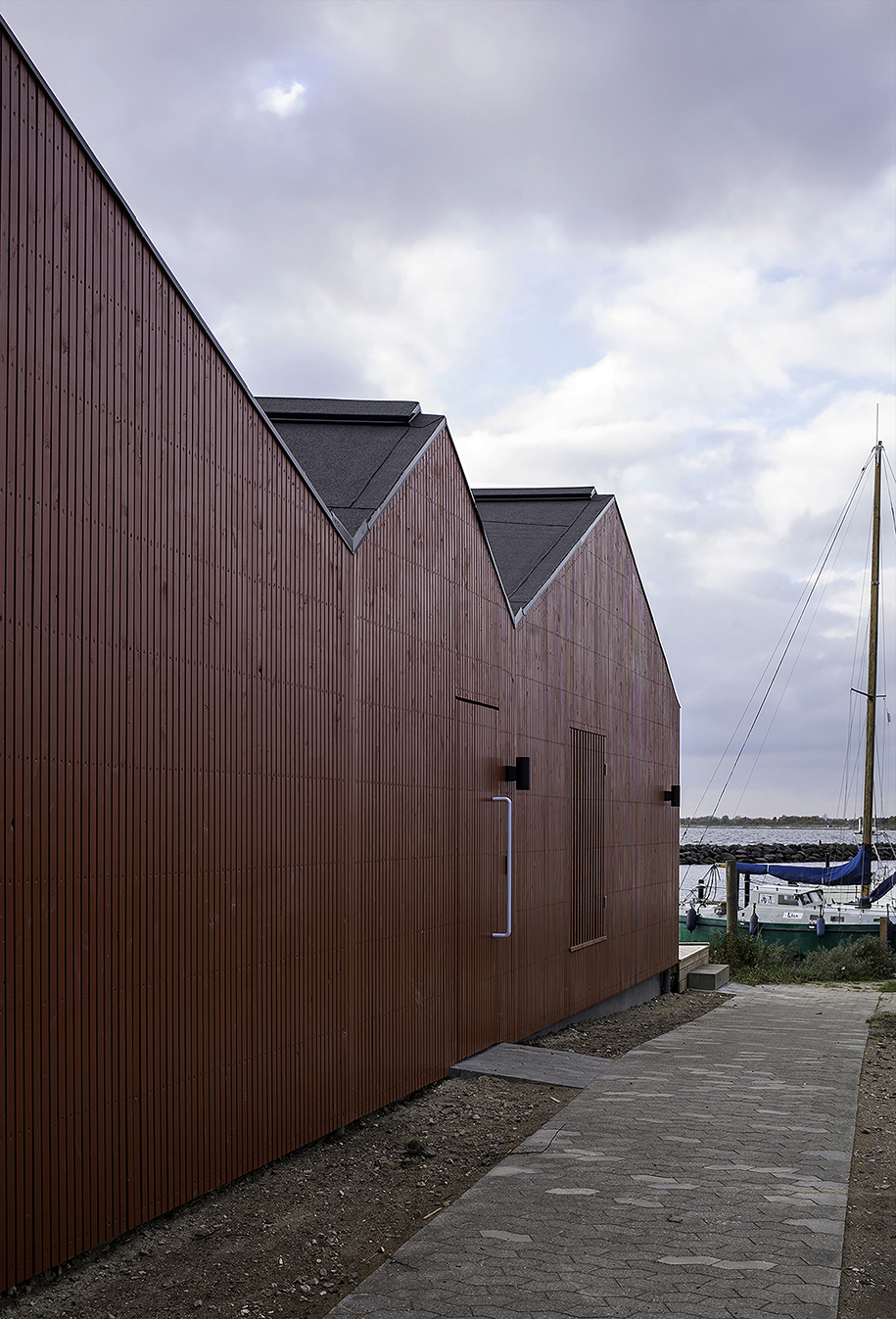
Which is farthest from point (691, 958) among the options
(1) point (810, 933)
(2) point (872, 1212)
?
(2) point (872, 1212)

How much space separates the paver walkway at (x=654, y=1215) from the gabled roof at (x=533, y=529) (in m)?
4.95

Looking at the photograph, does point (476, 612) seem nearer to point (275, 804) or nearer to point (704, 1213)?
point (275, 804)

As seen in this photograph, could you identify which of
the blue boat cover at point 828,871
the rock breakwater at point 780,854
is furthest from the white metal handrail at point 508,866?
Result: the rock breakwater at point 780,854

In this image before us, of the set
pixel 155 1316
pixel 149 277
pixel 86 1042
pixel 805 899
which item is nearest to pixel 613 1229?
pixel 155 1316

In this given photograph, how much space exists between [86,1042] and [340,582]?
3.57 metres

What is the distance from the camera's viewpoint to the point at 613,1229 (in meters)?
5.99

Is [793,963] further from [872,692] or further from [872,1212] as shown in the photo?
[872,1212]

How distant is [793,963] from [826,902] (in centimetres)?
1364

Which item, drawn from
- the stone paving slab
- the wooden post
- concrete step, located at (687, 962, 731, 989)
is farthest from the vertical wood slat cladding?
the wooden post

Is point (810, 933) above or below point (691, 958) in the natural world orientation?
below

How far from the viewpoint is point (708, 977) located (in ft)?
67.7

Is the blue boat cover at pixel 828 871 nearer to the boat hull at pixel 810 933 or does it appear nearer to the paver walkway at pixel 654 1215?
the boat hull at pixel 810 933

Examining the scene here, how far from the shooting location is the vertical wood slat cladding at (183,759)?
4934mm

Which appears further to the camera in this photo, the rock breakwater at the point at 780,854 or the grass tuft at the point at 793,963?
the rock breakwater at the point at 780,854
